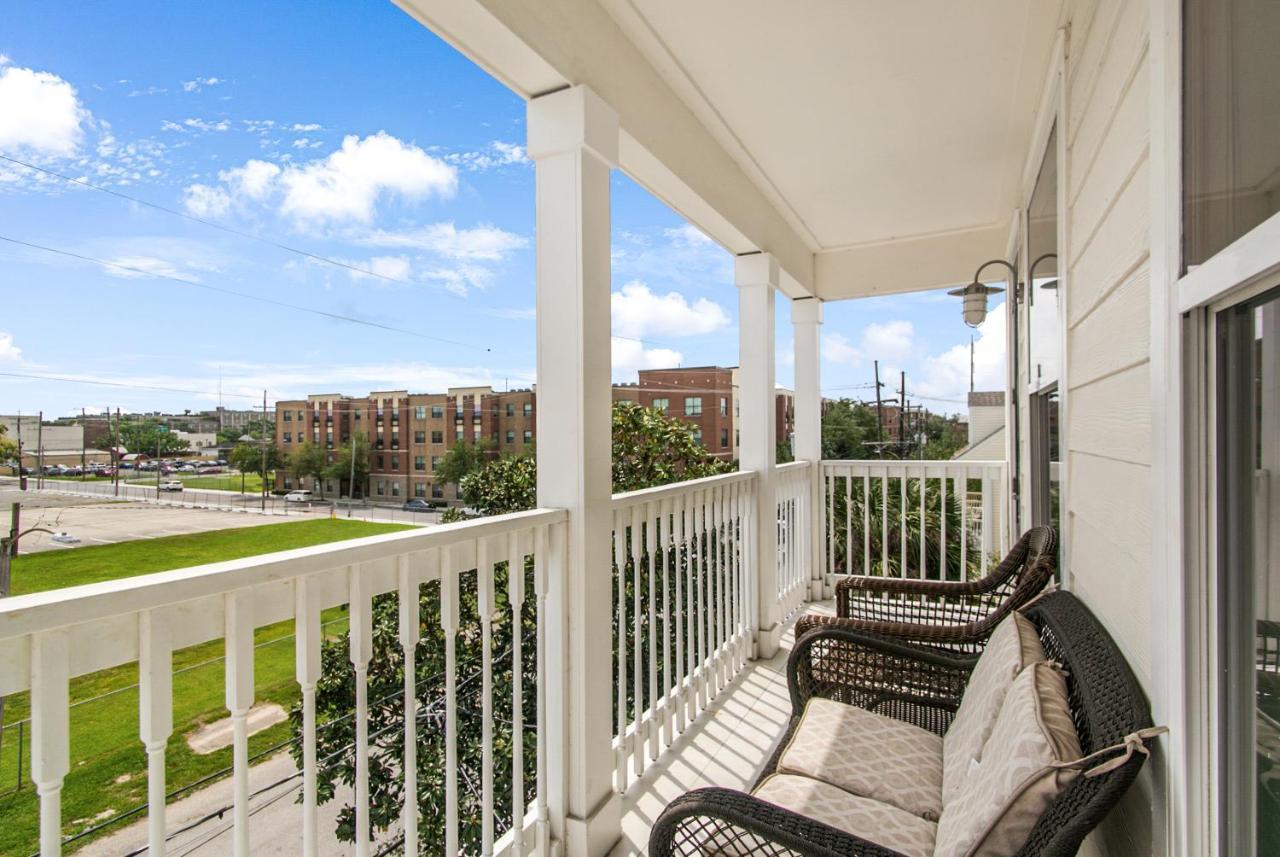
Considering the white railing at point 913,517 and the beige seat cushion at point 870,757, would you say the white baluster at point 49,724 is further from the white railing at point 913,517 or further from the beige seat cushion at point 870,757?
the white railing at point 913,517

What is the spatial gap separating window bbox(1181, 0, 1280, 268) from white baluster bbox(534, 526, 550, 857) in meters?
1.58

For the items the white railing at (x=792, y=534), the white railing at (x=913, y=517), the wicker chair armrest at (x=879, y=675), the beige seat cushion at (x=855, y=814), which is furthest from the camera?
the white railing at (x=913, y=517)

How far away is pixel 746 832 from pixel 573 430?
3.71ft

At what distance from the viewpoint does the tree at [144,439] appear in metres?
1.15

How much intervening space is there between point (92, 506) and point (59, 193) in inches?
21.5

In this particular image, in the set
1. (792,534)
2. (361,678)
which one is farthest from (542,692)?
(792,534)

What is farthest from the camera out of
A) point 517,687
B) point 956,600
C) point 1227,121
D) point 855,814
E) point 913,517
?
point 913,517

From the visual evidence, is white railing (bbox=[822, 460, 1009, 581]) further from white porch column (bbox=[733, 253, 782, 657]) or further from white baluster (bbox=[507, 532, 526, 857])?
white baluster (bbox=[507, 532, 526, 857])

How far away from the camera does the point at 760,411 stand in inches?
152

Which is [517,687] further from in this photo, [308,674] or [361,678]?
[308,674]

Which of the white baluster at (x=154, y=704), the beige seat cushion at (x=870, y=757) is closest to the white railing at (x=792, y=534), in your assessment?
the beige seat cushion at (x=870, y=757)

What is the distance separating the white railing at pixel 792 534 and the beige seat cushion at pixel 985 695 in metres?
2.45

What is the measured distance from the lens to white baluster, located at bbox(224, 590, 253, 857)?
111 cm

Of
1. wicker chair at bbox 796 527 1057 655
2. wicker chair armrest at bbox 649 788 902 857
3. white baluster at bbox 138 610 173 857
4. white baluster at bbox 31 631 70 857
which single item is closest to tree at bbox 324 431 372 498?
white baluster at bbox 138 610 173 857
